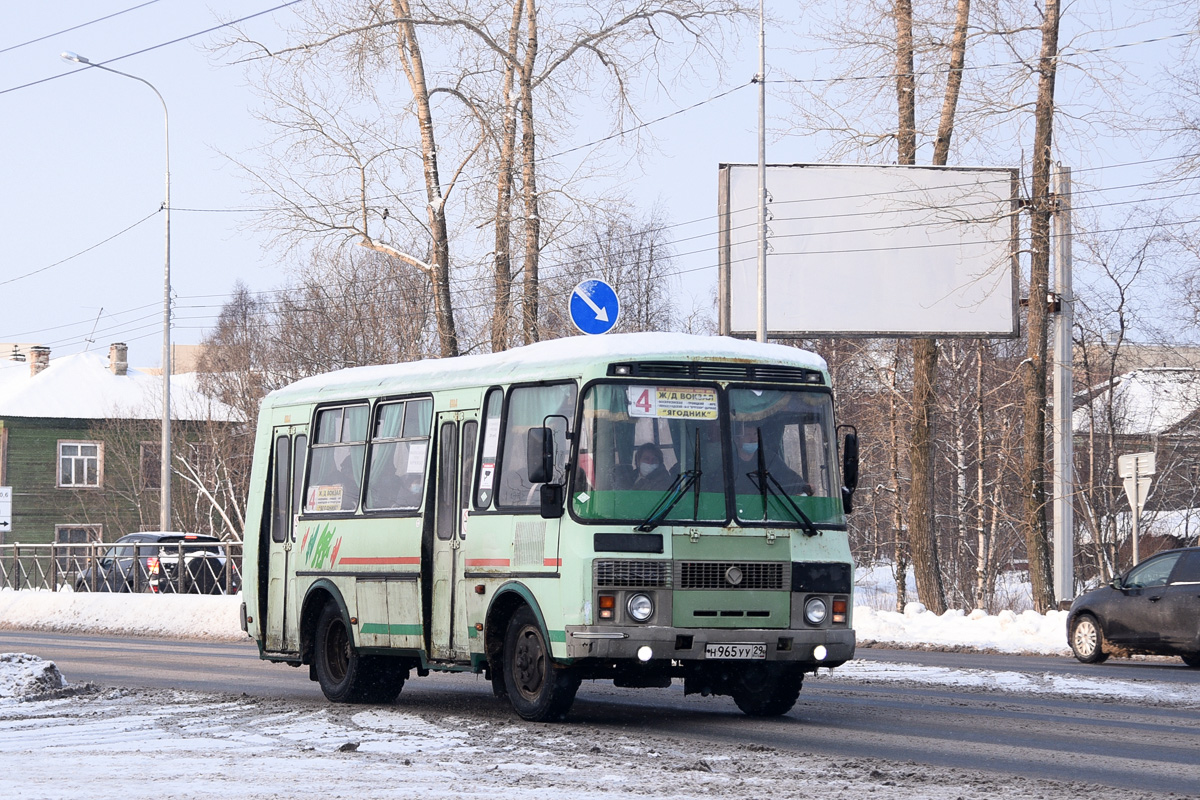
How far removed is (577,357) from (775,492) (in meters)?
1.74

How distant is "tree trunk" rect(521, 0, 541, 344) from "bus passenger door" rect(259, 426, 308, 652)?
14220 millimetres

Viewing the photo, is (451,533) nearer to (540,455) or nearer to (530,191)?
(540,455)

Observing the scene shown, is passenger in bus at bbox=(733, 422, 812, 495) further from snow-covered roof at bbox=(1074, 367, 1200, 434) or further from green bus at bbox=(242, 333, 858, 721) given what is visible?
snow-covered roof at bbox=(1074, 367, 1200, 434)

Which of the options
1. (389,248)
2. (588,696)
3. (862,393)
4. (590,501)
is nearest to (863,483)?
(862,393)

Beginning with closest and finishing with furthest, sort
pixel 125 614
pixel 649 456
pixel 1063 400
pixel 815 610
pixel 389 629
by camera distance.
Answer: pixel 649 456, pixel 815 610, pixel 389 629, pixel 1063 400, pixel 125 614

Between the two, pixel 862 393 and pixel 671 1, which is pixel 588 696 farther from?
pixel 862 393

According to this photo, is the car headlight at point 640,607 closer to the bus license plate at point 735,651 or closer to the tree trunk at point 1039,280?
the bus license plate at point 735,651

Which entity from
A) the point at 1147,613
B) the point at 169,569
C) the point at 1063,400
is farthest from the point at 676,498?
the point at 169,569

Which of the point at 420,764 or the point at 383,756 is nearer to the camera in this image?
the point at 420,764

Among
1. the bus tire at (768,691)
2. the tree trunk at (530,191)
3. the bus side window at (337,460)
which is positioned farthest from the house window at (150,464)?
the bus tire at (768,691)

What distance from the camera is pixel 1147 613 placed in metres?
19.7

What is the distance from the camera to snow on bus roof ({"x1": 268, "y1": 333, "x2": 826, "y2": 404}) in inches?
478

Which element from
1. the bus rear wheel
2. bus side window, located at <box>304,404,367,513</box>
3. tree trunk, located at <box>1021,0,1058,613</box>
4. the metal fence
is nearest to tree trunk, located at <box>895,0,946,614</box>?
tree trunk, located at <box>1021,0,1058,613</box>

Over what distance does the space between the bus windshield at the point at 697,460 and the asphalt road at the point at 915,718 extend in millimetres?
1552
